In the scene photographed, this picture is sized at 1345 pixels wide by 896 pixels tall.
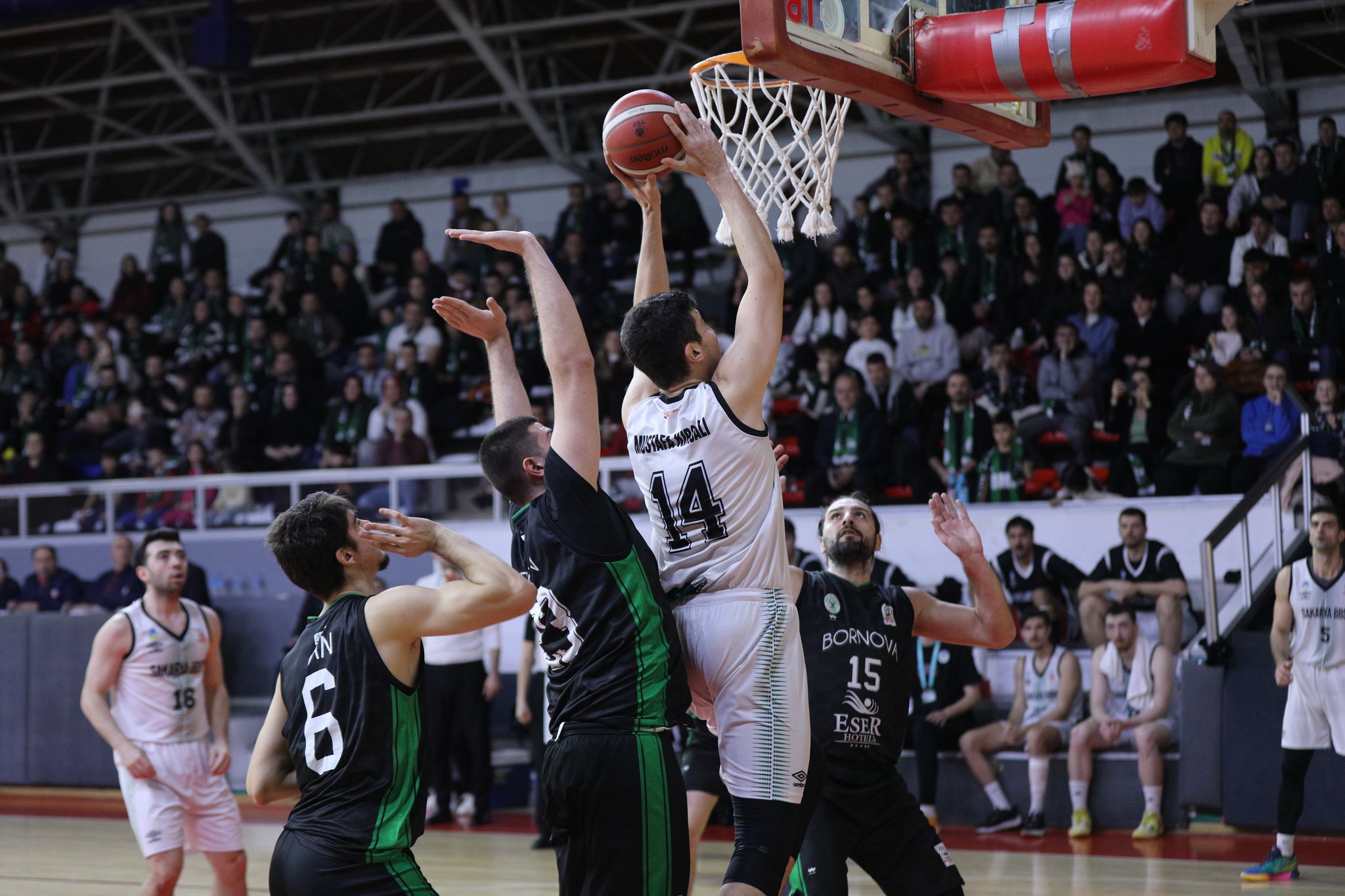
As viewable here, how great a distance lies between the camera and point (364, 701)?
12.3 feet

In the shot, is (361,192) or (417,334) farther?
(361,192)

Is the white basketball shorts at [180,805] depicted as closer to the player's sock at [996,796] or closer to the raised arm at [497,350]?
the raised arm at [497,350]

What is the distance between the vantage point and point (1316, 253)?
12.9m

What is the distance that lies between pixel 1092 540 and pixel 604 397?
17.1 feet

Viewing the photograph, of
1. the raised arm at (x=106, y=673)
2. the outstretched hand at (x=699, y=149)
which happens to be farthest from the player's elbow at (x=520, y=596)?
the raised arm at (x=106, y=673)

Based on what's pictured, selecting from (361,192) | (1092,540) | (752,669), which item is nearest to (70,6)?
(361,192)

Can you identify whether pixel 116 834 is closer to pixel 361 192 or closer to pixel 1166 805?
pixel 1166 805

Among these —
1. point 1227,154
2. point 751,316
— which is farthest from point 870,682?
point 1227,154

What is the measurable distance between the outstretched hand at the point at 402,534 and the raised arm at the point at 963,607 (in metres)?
1.76

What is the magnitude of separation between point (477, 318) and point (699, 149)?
3.11ft

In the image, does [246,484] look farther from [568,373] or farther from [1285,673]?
[568,373]

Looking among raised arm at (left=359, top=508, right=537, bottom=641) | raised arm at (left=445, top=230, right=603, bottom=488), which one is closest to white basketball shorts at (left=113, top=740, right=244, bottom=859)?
raised arm at (left=359, top=508, right=537, bottom=641)

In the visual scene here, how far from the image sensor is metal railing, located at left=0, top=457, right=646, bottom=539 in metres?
13.2

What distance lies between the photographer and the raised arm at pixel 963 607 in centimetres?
477
